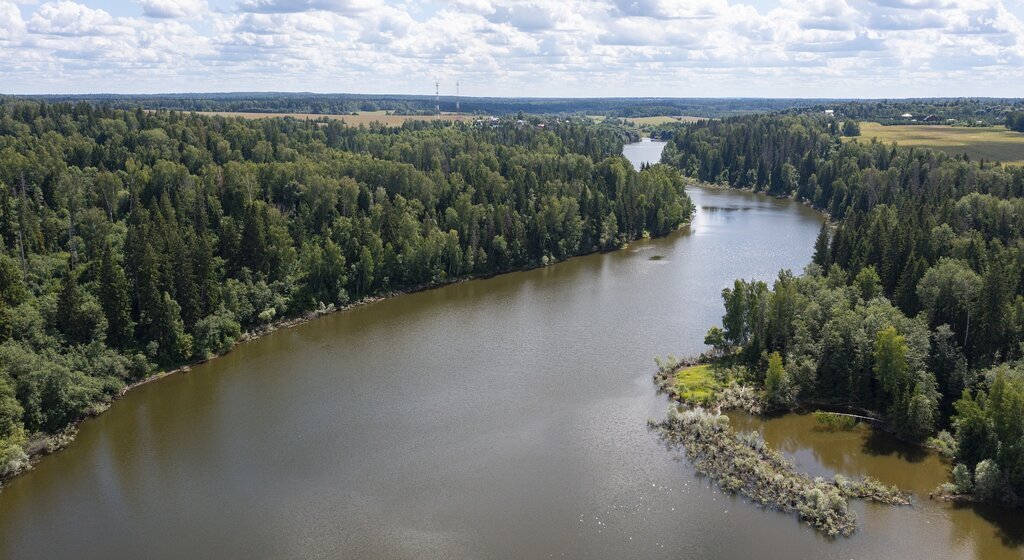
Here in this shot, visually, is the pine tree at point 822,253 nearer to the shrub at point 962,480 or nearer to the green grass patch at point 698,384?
the green grass patch at point 698,384

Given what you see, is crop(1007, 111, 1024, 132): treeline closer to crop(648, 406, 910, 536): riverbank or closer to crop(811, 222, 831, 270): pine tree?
crop(811, 222, 831, 270): pine tree

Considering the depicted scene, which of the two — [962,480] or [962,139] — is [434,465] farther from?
[962,139]

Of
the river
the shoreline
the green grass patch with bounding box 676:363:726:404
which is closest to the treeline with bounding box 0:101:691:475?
the shoreline

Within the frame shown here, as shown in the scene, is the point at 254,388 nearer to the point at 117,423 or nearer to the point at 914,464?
the point at 117,423

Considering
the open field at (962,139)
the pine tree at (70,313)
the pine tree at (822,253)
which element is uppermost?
the open field at (962,139)

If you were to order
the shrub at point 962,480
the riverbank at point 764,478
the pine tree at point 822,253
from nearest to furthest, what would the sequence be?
the riverbank at point 764,478
the shrub at point 962,480
the pine tree at point 822,253

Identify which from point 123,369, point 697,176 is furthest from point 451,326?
point 697,176

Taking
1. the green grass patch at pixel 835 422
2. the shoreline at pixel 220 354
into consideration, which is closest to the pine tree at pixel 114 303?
the shoreline at pixel 220 354

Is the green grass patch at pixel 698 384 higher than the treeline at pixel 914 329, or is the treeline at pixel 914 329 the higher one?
the treeline at pixel 914 329
